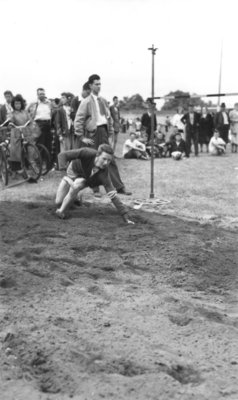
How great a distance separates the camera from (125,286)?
→ 196 inches

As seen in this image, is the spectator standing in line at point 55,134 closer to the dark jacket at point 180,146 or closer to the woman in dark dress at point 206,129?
the dark jacket at point 180,146

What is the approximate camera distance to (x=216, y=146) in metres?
16.5

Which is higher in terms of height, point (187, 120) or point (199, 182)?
point (187, 120)

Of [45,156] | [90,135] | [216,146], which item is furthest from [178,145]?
[90,135]

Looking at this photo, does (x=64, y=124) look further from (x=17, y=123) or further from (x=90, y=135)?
(x=90, y=135)

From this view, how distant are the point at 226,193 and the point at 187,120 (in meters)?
6.45

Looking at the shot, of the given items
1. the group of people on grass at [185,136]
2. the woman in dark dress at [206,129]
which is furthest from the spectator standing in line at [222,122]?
the woman in dark dress at [206,129]

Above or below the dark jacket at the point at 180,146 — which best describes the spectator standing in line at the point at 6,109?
above

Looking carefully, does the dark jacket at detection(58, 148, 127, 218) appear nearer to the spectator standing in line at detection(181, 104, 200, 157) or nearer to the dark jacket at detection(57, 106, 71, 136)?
the dark jacket at detection(57, 106, 71, 136)

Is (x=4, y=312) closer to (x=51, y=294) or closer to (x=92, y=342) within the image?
(x=51, y=294)

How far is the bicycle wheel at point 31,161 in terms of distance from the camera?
33.6 ft

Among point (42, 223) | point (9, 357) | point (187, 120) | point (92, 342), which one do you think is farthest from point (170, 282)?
point (187, 120)

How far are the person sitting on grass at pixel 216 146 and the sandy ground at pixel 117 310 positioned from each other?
9.53m

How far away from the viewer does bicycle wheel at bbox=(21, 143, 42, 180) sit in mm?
10242
